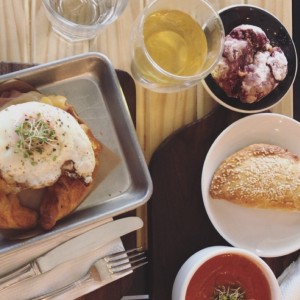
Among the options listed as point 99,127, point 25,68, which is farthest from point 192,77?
point 25,68

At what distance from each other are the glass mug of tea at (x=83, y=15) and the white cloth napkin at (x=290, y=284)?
1.96ft

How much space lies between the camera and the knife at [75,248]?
38.2 inches

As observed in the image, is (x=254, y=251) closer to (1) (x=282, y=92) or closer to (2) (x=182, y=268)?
(2) (x=182, y=268)

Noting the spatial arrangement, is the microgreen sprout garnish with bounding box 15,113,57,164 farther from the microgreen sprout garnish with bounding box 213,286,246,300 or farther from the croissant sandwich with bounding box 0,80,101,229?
the microgreen sprout garnish with bounding box 213,286,246,300

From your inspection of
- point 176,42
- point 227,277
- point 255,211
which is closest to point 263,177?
point 255,211

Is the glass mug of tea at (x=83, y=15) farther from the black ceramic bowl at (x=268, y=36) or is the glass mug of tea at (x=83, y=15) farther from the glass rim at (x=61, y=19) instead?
the black ceramic bowl at (x=268, y=36)

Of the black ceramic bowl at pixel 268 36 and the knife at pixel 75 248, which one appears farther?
the black ceramic bowl at pixel 268 36

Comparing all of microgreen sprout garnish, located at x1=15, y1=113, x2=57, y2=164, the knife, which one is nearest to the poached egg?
microgreen sprout garnish, located at x1=15, y1=113, x2=57, y2=164

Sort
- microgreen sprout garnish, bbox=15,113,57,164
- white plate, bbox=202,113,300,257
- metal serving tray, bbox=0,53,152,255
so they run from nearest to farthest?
microgreen sprout garnish, bbox=15,113,57,164
metal serving tray, bbox=0,53,152,255
white plate, bbox=202,113,300,257

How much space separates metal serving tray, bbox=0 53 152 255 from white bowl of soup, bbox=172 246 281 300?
16 centimetres

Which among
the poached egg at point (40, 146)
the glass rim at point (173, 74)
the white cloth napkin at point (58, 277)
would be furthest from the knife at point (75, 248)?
the glass rim at point (173, 74)

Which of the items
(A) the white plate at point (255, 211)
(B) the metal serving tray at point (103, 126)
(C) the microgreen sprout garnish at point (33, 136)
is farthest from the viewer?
(A) the white plate at point (255, 211)

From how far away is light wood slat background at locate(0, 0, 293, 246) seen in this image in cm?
105

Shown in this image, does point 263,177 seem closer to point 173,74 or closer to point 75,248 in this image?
point 173,74
